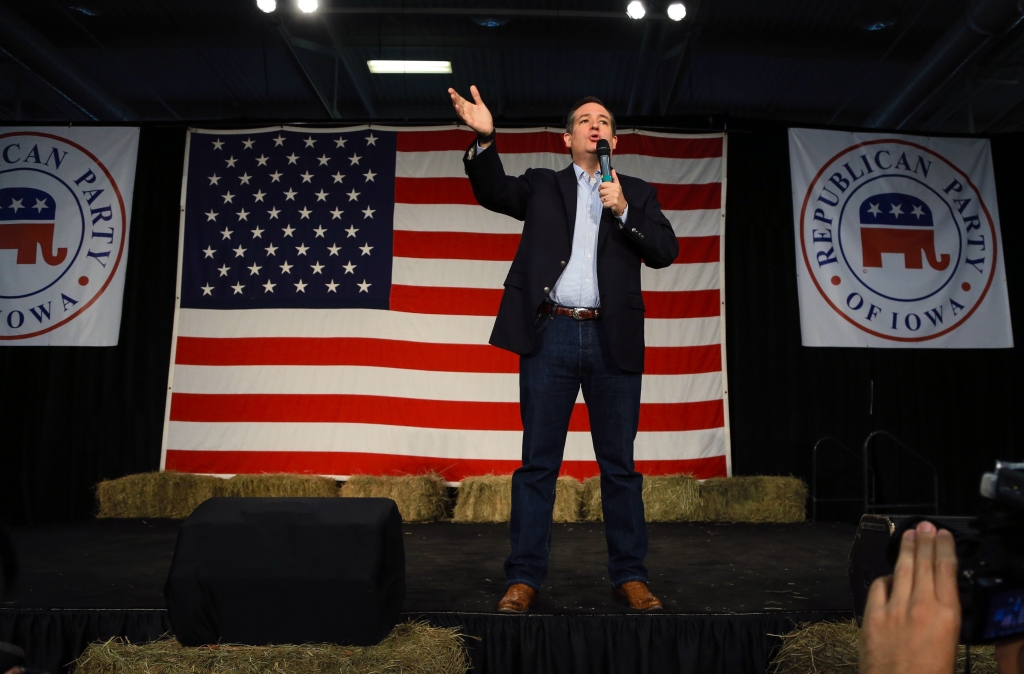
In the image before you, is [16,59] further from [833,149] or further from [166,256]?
[833,149]

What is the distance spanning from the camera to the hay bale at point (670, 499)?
4.23 metres

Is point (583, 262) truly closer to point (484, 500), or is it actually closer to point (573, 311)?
point (573, 311)

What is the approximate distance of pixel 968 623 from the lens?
679 millimetres

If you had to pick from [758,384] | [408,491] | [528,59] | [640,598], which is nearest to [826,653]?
[640,598]

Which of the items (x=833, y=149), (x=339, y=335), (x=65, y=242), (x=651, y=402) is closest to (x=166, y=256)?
(x=65, y=242)

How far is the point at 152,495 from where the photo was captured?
14.1 feet

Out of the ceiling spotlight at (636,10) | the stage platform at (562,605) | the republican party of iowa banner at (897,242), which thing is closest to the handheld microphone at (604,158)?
the stage platform at (562,605)

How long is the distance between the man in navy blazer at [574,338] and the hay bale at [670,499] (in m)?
2.13

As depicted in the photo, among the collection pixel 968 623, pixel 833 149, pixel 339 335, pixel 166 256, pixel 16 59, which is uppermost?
pixel 16 59

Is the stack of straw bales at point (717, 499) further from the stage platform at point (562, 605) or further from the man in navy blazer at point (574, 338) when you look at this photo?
the man in navy blazer at point (574, 338)

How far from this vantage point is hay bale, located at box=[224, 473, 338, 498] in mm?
4250

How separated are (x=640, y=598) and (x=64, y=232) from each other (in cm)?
441

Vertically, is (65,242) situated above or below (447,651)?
above

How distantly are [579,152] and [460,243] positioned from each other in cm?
242
